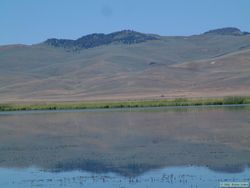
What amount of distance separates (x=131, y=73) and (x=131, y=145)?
92492 mm

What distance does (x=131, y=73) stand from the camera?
4658 inches

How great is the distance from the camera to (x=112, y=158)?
2238 centimetres

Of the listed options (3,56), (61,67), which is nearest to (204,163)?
(61,67)

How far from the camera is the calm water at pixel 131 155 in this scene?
59.2 ft

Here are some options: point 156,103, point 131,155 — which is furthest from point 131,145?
point 156,103

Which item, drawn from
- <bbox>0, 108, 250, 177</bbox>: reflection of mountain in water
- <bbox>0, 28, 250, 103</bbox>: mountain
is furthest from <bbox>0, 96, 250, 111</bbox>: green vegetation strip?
<bbox>0, 108, 250, 177</bbox>: reflection of mountain in water

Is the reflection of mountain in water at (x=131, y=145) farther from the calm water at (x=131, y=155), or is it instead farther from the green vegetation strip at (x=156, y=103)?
the green vegetation strip at (x=156, y=103)

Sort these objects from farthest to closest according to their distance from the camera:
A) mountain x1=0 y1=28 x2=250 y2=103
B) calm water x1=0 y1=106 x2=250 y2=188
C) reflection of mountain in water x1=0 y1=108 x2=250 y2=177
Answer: mountain x1=0 y1=28 x2=250 y2=103
reflection of mountain in water x1=0 y1=108 x2=250 y2=177
calm water x1=0 y1=106 x2=250 y2=188

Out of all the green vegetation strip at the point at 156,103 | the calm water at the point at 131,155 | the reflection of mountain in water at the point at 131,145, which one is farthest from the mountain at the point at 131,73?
the calm water at the point at 131,155

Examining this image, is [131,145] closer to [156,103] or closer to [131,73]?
[156,103]

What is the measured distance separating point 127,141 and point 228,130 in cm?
525

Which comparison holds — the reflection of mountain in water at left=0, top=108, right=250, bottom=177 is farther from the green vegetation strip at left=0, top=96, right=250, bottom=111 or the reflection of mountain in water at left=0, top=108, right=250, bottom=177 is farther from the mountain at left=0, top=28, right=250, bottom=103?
the mountain at left=0, top=28, right=250, bottom=103

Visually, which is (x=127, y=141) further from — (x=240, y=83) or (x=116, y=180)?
(x=240, y=83)

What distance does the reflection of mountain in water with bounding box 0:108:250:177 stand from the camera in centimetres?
2062
